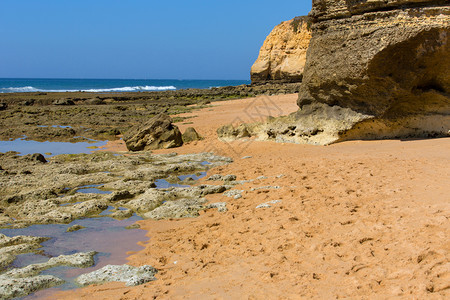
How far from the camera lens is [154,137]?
1257 cm

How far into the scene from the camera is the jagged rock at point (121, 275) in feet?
13.4

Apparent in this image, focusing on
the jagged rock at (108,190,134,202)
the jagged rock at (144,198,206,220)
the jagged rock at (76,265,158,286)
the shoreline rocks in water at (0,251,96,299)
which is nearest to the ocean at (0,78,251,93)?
the jagged rock at (108,190,134,202)

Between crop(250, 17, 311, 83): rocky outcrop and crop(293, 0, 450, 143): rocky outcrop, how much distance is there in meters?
33.2

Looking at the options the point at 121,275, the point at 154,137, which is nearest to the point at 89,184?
the point at 121,275

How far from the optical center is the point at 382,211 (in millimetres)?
4746

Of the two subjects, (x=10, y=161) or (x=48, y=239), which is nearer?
(x=48, y=239)

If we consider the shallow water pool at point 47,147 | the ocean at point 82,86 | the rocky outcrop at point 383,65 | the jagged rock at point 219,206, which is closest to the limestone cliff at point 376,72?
the rocky outcrop at point 383,65

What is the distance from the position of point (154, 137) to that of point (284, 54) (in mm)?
35698

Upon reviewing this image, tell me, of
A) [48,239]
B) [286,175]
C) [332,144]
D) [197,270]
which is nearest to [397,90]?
[332,144]

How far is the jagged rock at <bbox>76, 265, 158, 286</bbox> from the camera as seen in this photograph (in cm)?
408

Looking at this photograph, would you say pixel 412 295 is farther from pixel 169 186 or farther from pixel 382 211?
pixel 169 186

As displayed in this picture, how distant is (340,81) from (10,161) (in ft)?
27.0

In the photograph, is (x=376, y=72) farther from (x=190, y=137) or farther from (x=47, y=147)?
(x=47, y=147)

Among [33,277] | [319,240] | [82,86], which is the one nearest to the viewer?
[33,277]
